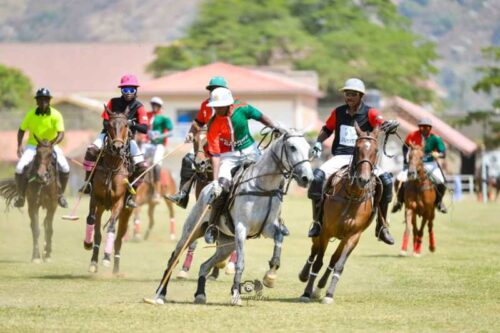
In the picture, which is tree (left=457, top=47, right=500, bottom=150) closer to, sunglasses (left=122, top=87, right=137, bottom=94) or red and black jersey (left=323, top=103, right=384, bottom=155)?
sunglasses (left=122, top=87, right=137, bottom=94)

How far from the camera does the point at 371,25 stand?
407ft

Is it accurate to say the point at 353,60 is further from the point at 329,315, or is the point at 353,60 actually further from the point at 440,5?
the point at 329,315

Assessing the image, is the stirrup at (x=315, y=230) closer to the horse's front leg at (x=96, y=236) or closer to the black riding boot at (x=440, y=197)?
the horse's front leg at (x=96, y=236)

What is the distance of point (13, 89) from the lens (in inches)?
4355

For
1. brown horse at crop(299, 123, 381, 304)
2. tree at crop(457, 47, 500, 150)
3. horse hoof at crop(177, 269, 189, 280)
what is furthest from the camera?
tree at crop(457, 47, 500, 150)

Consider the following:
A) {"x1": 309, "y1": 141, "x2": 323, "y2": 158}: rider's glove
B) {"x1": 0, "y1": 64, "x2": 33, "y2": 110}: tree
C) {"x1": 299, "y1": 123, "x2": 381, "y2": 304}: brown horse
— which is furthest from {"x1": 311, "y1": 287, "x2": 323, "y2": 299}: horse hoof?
{"x1": 0, "y1": 64, "x2": 33, "y2": 110}: tree

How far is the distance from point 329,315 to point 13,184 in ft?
37.1

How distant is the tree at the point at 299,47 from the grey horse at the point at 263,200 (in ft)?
311

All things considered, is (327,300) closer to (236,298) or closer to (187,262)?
(236,298)

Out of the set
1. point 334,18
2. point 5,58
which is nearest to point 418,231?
point 334,18

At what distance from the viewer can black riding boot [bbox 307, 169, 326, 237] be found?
59.9ft

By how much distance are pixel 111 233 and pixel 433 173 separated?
29.7 ft

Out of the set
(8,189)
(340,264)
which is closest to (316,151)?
(340,264)

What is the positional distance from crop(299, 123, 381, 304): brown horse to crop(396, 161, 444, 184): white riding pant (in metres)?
10.1
